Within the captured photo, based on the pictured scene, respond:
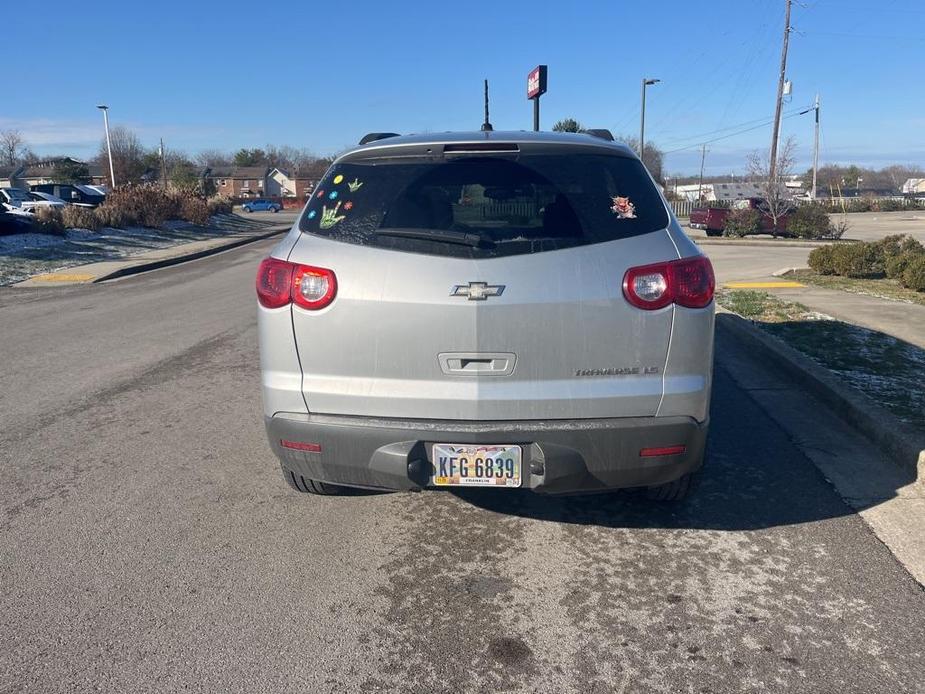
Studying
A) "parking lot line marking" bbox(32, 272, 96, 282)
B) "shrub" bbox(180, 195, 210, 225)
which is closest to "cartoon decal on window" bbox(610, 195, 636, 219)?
"parking lot line marking" bbox(32, 272, 96, 282)

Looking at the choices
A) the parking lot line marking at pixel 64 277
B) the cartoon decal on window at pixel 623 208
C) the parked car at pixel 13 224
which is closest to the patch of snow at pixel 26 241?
the parked car at pixel 13 224

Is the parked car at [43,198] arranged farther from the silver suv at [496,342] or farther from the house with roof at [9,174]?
the house with roof at [9,174]

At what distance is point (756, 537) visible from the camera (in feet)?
12.5

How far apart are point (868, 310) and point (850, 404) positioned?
499cm

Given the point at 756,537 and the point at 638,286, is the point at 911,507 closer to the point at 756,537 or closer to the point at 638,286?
the point at 756,537

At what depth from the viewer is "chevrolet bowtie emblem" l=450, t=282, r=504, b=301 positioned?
3.17 m

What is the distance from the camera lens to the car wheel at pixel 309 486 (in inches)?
154

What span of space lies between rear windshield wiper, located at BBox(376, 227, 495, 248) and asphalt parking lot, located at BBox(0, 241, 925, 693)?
4.84ft

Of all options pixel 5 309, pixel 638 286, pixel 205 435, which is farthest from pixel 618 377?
pixel 5 309

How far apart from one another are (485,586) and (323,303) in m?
1.42

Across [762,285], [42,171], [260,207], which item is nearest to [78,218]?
[762,285]

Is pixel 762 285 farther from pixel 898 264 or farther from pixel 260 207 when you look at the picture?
pixel 260 207

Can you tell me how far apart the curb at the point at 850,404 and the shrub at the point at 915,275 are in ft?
Answer: 15.1

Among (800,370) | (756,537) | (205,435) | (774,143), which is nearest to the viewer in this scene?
(756,537)
